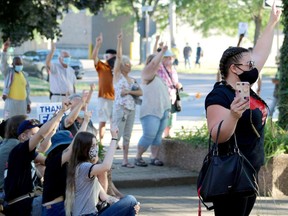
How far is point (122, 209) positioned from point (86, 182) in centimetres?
39

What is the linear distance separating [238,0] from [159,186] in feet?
136

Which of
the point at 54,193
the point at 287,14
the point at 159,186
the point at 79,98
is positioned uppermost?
the point at 287,14

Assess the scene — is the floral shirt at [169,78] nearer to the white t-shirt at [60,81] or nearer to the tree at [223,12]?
the white t-shirt at [60,81]

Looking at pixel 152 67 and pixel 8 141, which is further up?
pixel 152 67

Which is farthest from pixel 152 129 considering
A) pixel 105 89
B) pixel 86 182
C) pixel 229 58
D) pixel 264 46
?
pixel 229 58

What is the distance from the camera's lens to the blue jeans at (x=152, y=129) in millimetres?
11439

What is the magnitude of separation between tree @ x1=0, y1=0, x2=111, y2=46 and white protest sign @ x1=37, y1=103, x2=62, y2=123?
6930 mm

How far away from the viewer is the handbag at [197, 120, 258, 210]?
4.65 metres

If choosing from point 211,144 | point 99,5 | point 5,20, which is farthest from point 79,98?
point 99,5

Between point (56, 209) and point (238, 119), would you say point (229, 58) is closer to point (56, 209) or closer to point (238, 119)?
point (238, 119)

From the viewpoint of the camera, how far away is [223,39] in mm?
75438

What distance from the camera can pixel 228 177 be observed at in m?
4.64

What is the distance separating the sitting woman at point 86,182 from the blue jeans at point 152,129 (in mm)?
4747

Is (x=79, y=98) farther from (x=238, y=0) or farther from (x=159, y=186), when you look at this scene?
(x=238, y=0)
